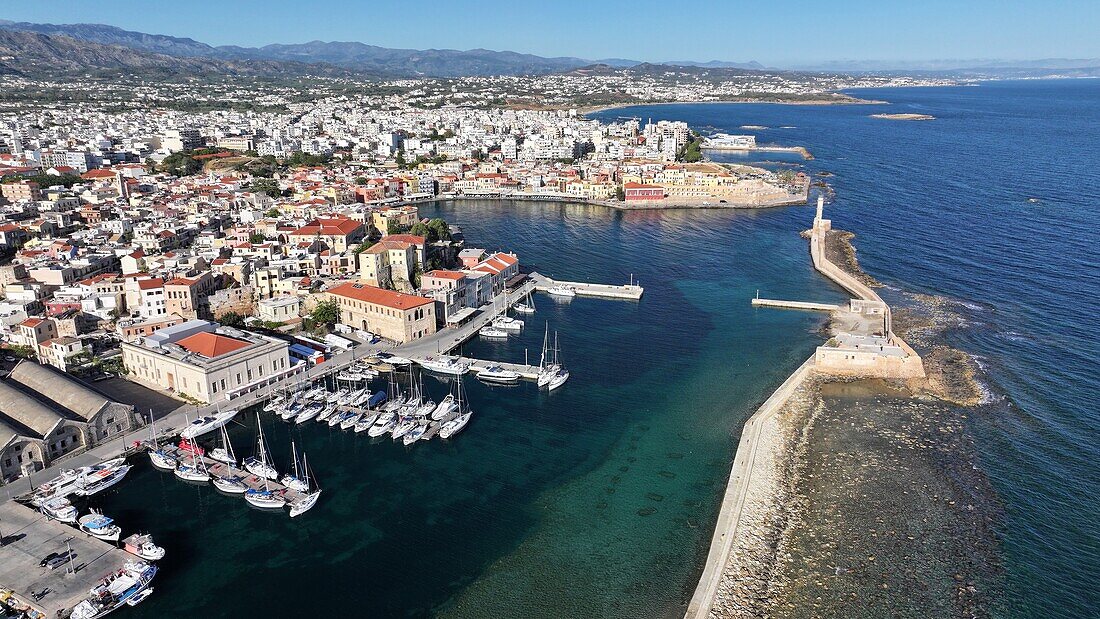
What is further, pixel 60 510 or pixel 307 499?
pixel 307 499

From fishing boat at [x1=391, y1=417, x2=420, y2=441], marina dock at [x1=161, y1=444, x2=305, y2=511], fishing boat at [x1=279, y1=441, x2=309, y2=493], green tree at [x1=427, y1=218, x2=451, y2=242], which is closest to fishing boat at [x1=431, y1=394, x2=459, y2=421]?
fishing boat at [x1=391, y1=417, x2=420, y2=441]

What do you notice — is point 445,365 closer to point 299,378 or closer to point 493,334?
point 493,334

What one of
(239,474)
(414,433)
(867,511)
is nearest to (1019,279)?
(867,511)

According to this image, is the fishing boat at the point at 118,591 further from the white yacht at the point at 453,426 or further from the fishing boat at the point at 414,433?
the white yacht at the point at 453,426

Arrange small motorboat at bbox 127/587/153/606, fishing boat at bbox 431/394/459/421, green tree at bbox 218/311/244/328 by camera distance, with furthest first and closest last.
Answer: green tree at bbox 218/311/244/328
fishing boat at bbox 431/394/459/421
small motorboat at bbox 127/587/153/606

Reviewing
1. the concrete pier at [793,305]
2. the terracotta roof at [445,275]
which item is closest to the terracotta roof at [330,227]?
the terracotta roof at [445,275]

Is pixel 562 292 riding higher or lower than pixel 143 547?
higher

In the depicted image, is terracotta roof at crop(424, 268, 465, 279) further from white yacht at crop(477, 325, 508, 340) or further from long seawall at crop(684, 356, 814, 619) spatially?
long seawall at crop(684, 356, 814, 619)
